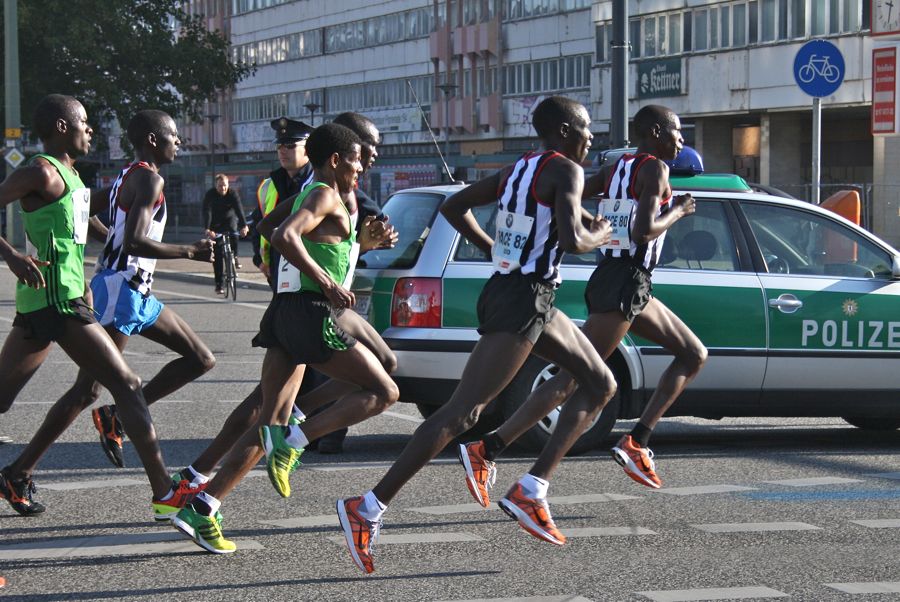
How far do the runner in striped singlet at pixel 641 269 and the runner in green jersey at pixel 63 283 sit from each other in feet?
7.36

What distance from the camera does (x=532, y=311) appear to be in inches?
256

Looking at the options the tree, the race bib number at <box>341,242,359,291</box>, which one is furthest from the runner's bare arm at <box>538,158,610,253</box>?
the tree

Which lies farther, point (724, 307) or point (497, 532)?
point (724, 307)

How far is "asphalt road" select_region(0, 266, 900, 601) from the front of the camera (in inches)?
233

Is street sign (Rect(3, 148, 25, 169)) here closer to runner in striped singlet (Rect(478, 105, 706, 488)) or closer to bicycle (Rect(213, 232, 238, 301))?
bicycle (Rect(213, 232, 238, 301))

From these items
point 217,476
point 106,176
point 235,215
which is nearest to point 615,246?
point 217,476

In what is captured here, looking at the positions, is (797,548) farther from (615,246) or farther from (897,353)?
(897,353)

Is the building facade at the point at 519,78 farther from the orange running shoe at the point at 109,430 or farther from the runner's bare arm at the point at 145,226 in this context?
the runner's bare arm at the point at 145,226

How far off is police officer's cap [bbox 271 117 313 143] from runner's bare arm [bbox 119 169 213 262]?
174cm

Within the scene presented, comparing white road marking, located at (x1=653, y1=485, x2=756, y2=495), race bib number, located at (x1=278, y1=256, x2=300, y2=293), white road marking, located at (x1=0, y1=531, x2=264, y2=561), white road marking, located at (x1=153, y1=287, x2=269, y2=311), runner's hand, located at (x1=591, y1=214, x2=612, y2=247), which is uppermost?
runner's hand, located at (x1=591, y1=214, x2=612, y2=247)

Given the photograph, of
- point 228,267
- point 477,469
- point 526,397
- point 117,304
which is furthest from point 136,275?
point 228,267

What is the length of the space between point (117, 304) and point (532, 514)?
216cm

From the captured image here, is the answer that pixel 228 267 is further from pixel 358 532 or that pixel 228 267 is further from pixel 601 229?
pixel 358 532

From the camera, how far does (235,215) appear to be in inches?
946
